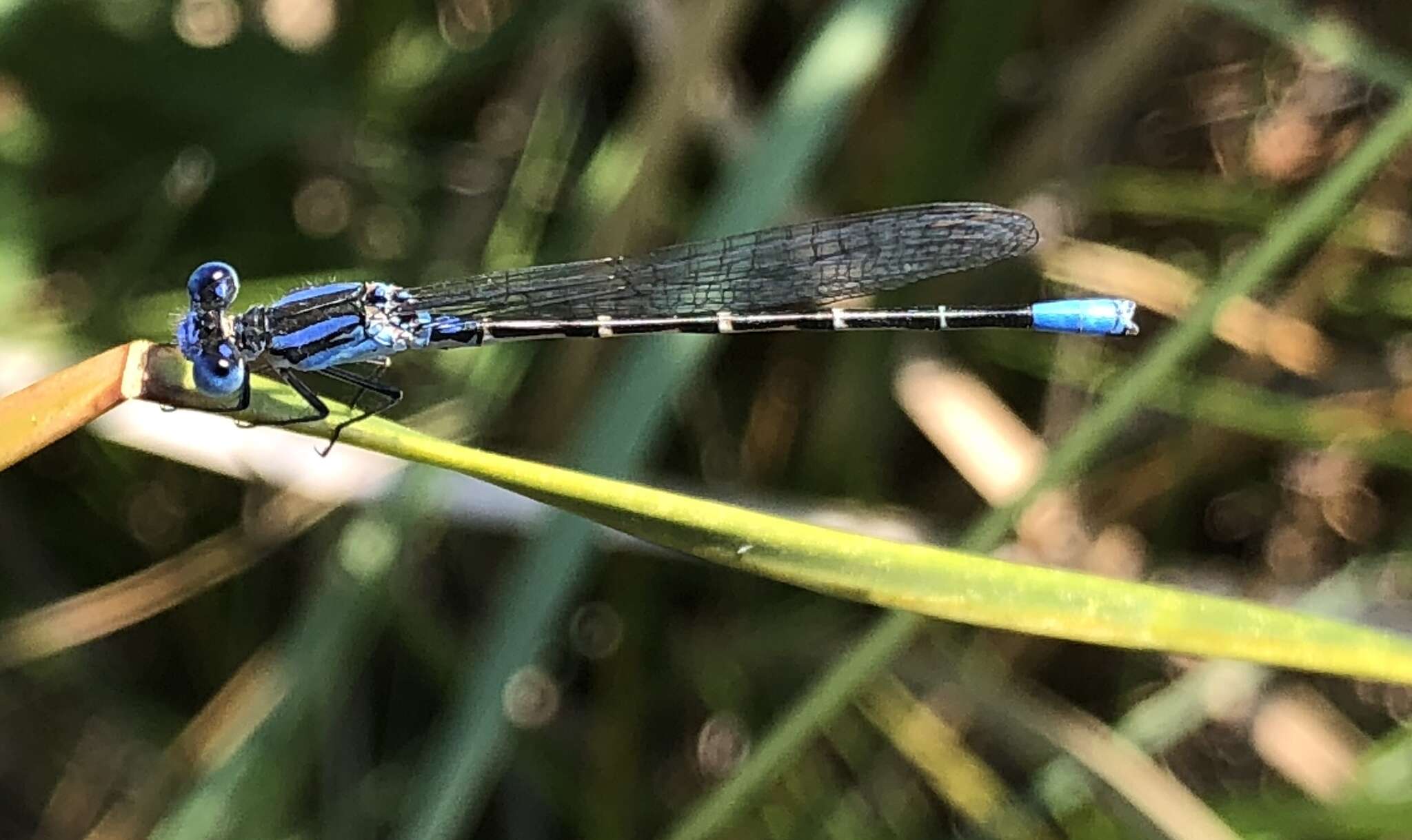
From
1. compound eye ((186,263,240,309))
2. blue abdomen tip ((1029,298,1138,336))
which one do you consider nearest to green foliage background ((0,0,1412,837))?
blue abdomen tip ((1029,298,1138,336))

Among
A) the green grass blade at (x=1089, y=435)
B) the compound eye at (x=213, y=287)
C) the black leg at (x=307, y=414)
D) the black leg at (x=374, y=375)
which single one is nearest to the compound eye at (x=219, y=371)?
the black leg at (x=307, y=414)

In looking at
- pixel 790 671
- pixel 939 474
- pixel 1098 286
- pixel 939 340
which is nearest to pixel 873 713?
pixel 790 671

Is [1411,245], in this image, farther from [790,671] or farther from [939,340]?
[790,671]

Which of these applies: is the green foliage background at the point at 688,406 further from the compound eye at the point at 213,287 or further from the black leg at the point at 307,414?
the black leg at the point at 307,414

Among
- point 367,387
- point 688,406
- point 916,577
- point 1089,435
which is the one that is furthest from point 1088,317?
point 367,387

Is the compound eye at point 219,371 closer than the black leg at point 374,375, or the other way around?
the compound eye at point 219,371

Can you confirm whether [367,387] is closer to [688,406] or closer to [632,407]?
[632,407]

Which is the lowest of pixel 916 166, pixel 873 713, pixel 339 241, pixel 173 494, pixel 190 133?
pixel 873 713
